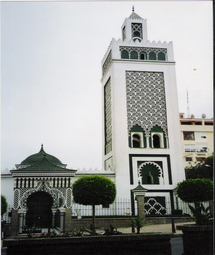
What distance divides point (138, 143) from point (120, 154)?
159cm

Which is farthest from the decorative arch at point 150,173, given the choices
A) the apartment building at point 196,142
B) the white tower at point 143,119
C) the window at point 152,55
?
the apartment building at point 196,142

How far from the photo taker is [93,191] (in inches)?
400

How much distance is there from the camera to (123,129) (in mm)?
16516

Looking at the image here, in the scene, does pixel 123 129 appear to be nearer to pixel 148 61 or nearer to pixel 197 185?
pixel 148 61

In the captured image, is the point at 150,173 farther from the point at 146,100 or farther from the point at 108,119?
the point at 108,119

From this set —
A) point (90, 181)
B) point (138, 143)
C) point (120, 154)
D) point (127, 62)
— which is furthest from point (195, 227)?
point (127, 62)

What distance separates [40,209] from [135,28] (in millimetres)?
12678

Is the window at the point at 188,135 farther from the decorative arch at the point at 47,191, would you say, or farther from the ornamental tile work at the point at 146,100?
the decorative arch at the point at 47,191

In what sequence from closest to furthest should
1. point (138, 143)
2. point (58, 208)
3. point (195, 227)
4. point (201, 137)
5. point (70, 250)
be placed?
point (70, 250), point (195, 227), point (58, 208), point (138, 143), point (201, 137)

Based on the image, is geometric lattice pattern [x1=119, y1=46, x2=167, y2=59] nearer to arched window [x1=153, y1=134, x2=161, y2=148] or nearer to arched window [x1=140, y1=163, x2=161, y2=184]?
arched window [x1=153, y1=134, x2=161, y2=148]

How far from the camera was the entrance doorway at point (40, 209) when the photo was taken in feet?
36.7

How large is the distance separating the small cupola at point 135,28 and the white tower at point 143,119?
0.07 metres

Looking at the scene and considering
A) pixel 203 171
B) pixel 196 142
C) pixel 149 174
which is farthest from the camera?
pixel 196 142

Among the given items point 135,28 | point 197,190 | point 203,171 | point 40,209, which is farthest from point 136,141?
point 40,209
